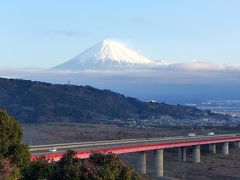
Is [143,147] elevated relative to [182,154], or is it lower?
elevated

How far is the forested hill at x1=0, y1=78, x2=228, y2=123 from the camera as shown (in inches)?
6097

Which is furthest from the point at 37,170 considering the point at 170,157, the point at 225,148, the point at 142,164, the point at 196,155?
the point at 225,148

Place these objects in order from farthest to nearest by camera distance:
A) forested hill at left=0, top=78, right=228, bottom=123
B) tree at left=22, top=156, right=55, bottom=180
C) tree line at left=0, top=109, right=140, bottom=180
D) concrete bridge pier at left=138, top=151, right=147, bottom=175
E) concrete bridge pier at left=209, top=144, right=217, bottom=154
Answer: forested hill at left=0, top=78, right=228, bottom=123 → concrete bridge pier at left=209, top=144, right=217, bottom=154 → concrete bridge pier at left=138, top=151, right=147, bottom=175 → tree at left=22, top=156, right=55, bottom=180 → tree line at left=0, top=109, right=140, bottom=180

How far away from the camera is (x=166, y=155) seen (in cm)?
7731

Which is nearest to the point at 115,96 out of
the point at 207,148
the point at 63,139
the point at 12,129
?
the point at 63,139

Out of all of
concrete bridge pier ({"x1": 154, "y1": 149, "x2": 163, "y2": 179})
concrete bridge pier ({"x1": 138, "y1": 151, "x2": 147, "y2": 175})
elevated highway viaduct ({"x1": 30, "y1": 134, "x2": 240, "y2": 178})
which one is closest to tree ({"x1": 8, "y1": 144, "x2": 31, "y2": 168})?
elevated highway viaduct ({"x1": 30, "y1": 134, "x2": 240, "y2": 178})

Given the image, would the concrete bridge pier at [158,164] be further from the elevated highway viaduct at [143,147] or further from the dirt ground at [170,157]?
the dirt ground at [170,157]

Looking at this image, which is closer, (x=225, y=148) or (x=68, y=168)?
(x=68, y=168)

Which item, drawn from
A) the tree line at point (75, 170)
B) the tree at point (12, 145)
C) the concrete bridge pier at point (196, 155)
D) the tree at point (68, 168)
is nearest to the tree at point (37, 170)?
the tree line at point (75, 170)

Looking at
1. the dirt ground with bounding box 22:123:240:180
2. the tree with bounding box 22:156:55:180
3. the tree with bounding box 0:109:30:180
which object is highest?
the tree with bounding box 0:109:30:180

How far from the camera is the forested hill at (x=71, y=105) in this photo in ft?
508

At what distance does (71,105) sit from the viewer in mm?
166500

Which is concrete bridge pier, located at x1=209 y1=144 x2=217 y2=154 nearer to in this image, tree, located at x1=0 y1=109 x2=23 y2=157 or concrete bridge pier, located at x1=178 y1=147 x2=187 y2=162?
concrete bridge pier, located at x1=178 y1=147 x2=187 y2=162

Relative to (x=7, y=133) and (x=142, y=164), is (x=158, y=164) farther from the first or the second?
(x=7, y=133)
